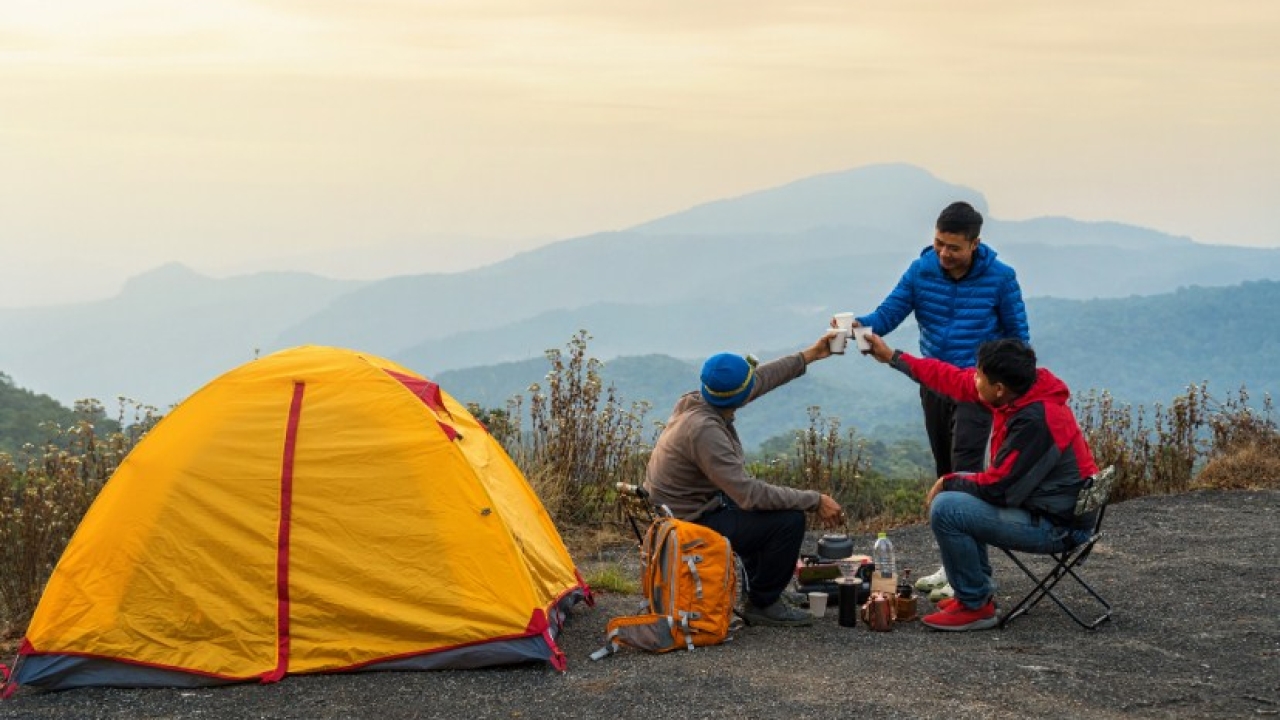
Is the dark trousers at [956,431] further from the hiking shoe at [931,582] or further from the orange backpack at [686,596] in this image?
the orange backpack at [686,596]

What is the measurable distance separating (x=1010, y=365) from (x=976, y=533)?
948mm

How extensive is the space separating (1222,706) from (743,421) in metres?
150

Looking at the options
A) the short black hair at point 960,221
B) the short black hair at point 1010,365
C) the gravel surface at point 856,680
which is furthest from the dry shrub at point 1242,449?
the short black hair at point 1010,365

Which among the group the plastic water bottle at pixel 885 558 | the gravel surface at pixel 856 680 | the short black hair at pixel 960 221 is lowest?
the gravel surface at pixel 856 680

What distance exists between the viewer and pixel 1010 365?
7.07 meters

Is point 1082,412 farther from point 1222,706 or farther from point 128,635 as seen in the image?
point 128,635

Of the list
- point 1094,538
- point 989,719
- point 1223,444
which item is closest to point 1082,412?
point 1223,444

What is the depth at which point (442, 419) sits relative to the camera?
773 cm

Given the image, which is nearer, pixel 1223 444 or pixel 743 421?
pixel 1223 444

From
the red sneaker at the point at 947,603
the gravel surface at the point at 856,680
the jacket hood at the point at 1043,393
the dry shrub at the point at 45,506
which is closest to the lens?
the gravel surface at the point at 856,680

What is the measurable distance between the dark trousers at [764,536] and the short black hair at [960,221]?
1820 mm

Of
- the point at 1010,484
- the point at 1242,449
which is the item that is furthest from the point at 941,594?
the point at 1242,449

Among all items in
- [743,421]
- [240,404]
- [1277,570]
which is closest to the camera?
[240,404]

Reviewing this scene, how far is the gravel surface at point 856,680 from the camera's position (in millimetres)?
6078
